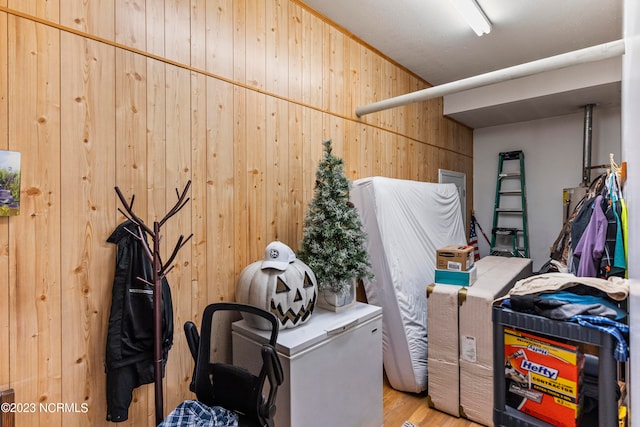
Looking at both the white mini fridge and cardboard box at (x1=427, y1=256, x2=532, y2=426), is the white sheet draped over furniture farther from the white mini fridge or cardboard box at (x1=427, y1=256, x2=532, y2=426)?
the white mini fridge

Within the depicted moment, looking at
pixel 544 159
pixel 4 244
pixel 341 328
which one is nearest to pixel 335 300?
pixel 341 328

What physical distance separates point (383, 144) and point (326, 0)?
1.40 m

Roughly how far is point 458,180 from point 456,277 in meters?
2.78

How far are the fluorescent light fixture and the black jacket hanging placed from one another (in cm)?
269

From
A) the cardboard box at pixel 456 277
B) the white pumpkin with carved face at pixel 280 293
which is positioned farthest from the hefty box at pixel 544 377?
the cardboard box at pixel 456 277

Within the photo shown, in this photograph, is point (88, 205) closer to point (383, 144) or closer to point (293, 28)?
point (293, 28)

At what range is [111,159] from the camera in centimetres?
159

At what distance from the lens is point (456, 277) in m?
2.42

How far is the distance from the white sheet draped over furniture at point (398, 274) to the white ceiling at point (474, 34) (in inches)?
53.4

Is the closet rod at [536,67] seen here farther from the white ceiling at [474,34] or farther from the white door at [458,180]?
the white door at [458,180]

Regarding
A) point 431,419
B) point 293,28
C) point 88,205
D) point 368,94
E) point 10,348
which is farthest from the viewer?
point 368,94

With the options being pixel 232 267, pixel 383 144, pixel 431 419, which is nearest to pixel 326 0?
pixel 383 144

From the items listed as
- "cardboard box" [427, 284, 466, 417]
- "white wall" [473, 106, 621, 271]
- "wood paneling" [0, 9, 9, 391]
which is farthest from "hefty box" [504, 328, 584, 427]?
"white wall" [473, 106, 621, 271]

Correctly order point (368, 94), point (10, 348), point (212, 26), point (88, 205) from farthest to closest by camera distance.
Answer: point (368, 94), point (212, 26), point (88, 205), point (10, 348)
